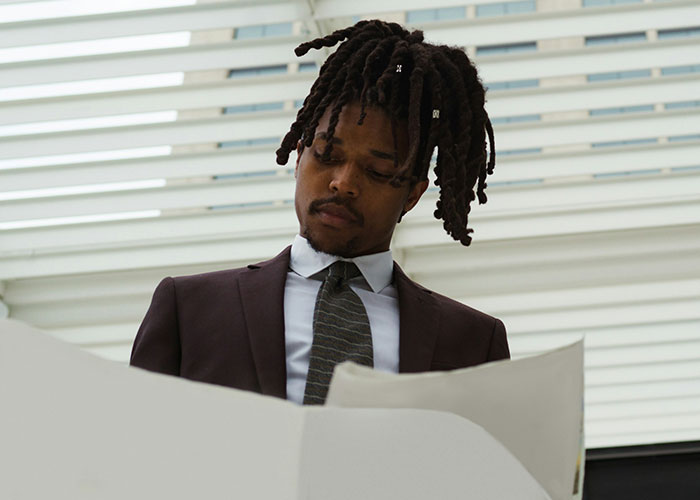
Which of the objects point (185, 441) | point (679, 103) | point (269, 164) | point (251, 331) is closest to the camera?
point (185, 441)

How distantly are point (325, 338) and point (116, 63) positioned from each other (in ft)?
12.9

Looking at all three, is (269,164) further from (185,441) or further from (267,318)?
(185,441)

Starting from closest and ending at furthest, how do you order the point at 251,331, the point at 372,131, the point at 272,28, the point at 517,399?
the point at 517,399 < the point at 251,331 < the point at 372,131 < the point at 272,28

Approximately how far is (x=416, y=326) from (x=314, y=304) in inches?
8.0

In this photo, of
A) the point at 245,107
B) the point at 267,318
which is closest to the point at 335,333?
the point at 267,318

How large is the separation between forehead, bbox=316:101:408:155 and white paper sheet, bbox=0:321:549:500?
43.8 inches

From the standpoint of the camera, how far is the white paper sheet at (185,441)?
885 mm

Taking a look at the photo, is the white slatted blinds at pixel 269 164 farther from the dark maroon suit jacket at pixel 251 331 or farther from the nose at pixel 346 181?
the dark maroon suit jacket at pixel 251 331

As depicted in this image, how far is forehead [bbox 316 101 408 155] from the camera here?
203 cm

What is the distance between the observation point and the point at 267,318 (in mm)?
1841

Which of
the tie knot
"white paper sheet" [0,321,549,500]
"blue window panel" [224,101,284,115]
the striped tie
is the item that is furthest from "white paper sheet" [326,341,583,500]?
"blue window panel" [224,101,284,115]

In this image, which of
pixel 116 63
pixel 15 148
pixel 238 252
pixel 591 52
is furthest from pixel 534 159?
pixel 15 148

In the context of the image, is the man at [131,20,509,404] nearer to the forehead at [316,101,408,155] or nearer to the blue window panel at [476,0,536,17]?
the forehead at [316,101,408,155]

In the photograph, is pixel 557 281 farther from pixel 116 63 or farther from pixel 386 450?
pixel 386 450
